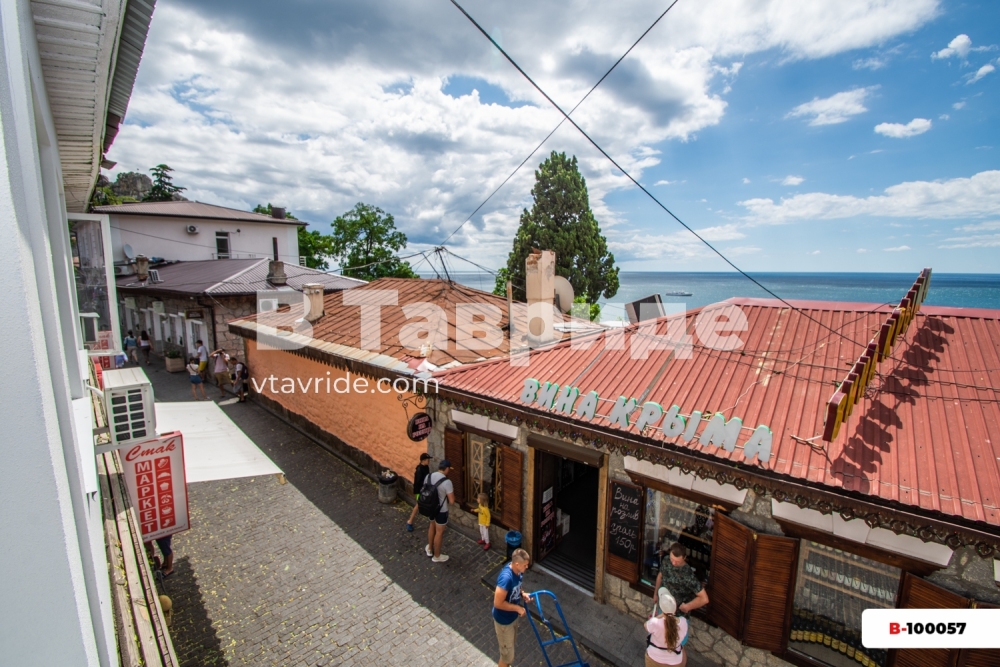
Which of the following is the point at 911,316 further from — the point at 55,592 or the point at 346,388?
the point at 346,388

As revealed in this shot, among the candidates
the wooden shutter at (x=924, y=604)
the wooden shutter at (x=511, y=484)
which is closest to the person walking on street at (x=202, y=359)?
the wooden shutter at (x=511, y=484)

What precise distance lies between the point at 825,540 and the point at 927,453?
4.33ft

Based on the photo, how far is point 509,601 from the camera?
5441 mm

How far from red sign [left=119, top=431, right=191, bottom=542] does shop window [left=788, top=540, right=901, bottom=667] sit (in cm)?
797

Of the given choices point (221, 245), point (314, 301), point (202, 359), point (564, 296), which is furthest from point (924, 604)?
point (221, 245)

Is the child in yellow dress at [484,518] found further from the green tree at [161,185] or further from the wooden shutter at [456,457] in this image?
the green tree at [161,185]

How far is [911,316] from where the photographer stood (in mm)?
6355

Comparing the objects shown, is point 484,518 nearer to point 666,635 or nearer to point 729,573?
point 666,635

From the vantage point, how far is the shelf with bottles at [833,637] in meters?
4.95

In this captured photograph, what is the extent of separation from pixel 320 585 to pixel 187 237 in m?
31.8

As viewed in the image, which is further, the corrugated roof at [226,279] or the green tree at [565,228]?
the green tree at [565,228]

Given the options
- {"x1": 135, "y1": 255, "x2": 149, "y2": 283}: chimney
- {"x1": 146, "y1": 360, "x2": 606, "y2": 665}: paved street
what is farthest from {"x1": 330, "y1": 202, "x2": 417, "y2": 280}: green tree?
{"x1": 146, "y1": 360, "x2": 606, "y2": 665}: paved street

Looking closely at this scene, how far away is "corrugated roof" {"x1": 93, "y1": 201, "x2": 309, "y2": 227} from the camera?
29250mm

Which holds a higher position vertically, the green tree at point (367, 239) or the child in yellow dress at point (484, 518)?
the green tree at point (367, 239)
